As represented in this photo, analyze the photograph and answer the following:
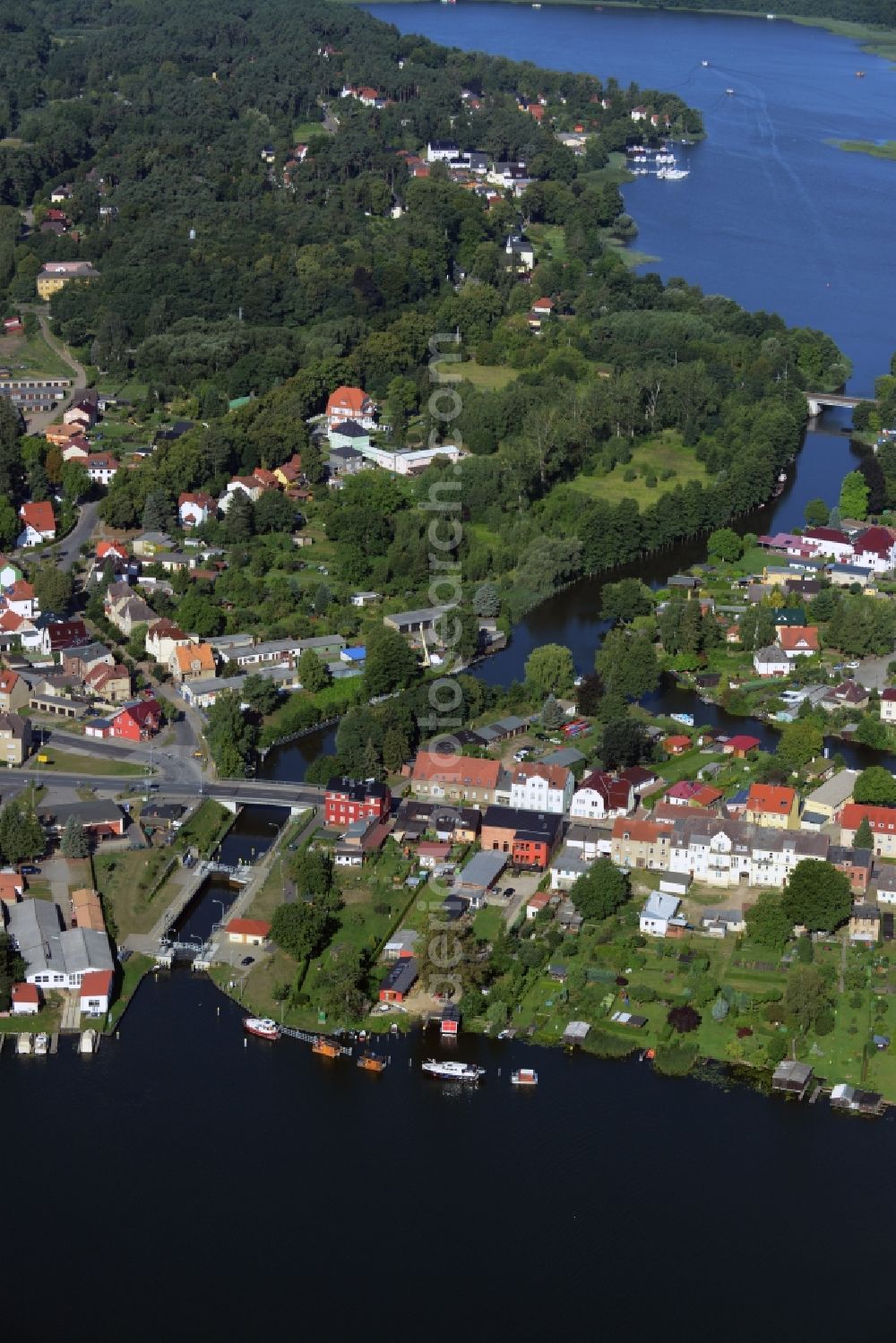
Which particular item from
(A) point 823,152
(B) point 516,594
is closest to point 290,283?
(B) point 516,594

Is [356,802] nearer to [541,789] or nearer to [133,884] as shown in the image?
[541,789]

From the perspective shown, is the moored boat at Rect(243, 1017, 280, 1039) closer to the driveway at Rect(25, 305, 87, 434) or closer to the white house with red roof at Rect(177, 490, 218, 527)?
the white house with red roof at Rect(177, 490, 218, 527)

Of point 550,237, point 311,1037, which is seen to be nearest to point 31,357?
point 550,237

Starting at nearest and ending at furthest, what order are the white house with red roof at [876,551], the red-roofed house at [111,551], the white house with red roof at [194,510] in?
the red-roofed house at [111,551], the white house with red roof at [876,551], the white house with red roof at [194,510]

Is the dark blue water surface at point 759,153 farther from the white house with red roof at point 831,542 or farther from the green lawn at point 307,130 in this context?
the white house with red roof at point 831,542

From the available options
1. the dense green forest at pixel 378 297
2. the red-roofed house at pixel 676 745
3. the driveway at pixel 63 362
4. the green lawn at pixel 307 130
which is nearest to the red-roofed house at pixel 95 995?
the red-roofed house at pixel 676 745

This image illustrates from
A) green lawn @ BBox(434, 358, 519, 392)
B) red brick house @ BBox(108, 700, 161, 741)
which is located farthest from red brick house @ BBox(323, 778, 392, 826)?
green lawn @ BBox(434, 358, 519, 392)

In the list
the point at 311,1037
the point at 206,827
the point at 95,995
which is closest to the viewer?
the point at 311,1037
